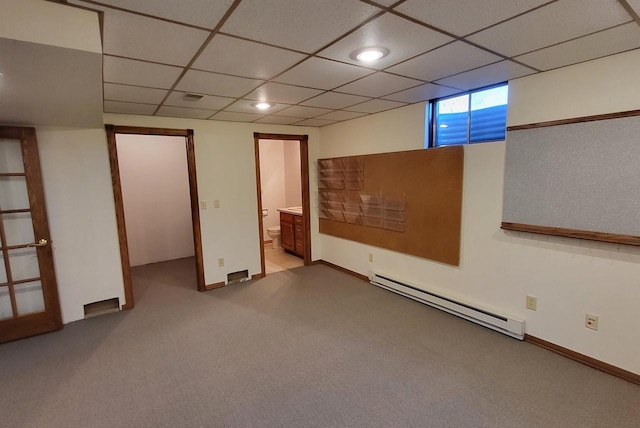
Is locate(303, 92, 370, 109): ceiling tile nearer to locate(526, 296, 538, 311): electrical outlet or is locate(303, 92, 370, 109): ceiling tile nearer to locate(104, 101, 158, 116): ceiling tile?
locate(104, 101, 158, 116): ceiling tile

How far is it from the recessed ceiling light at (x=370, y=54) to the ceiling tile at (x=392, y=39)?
0.03 metres

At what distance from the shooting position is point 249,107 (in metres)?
3.27

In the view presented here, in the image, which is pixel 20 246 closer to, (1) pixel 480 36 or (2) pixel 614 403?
(1) pixel 480 36

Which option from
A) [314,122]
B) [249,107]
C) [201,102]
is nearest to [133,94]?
[201,102]

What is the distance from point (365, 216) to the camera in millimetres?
4062

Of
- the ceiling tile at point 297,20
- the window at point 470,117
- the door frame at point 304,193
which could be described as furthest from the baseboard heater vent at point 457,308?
the ceiling tile at point 297,20

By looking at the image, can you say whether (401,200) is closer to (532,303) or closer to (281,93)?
(532,303)

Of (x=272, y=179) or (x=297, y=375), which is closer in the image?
(x=297, y=375)

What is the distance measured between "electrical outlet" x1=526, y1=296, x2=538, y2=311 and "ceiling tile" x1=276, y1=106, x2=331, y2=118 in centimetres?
273

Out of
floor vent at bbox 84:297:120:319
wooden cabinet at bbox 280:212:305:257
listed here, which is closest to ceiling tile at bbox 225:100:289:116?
wooden cabinet at bbox 280:212:305:257

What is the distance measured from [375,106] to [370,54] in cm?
158

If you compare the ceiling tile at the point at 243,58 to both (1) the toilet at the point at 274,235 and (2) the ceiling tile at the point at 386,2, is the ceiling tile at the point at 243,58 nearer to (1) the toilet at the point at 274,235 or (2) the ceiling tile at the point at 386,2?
(2) the ceiling tile at the point at 386,2

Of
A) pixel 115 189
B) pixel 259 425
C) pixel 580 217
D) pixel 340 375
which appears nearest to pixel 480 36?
pixel 580 217

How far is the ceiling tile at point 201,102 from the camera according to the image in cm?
275
